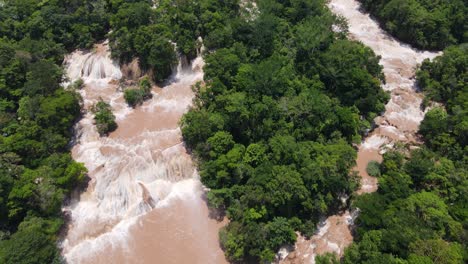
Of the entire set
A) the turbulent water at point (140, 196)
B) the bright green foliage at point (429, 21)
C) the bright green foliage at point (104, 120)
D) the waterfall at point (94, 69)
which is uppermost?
the bright green foliage at point (429, 21)

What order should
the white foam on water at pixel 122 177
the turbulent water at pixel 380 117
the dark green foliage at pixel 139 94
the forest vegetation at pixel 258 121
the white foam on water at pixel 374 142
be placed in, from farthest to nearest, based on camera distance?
the dark green foliage at pixel 139 94 < the white foam on water at pixel 374 142 < the white foam on water at pixel 122 177 < the turbulent water at pixel 380 117 < the forest vegetation at pixel 258 121

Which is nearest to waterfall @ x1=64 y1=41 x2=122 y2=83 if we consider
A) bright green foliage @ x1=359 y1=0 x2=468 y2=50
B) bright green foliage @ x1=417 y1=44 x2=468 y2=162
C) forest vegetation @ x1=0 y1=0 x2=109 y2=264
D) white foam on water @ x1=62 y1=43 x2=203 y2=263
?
forest vegetation @ x1=0 y1=0 x2=109 y2=264

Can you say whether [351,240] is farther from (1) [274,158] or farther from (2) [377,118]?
(2) [377,118]

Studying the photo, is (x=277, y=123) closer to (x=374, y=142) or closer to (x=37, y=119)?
(x=374, y=142)

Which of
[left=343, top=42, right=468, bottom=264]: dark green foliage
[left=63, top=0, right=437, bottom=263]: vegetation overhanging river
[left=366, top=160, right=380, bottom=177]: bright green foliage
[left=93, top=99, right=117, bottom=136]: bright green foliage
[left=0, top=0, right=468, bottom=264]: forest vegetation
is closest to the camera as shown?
[left=343, top=42, right=468, bottom=264]: dark green foliage

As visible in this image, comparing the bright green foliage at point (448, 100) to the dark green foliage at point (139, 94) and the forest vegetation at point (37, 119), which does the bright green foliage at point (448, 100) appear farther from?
the forest vegetation at point (37, 119)

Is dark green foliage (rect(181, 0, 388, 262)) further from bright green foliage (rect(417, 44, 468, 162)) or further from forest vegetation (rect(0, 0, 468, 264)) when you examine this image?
bright green foliage (rect(417, 44, 468, 162))

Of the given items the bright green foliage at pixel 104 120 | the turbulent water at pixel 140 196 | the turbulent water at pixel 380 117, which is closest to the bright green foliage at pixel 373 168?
the turbulent water at pixel 380 117
